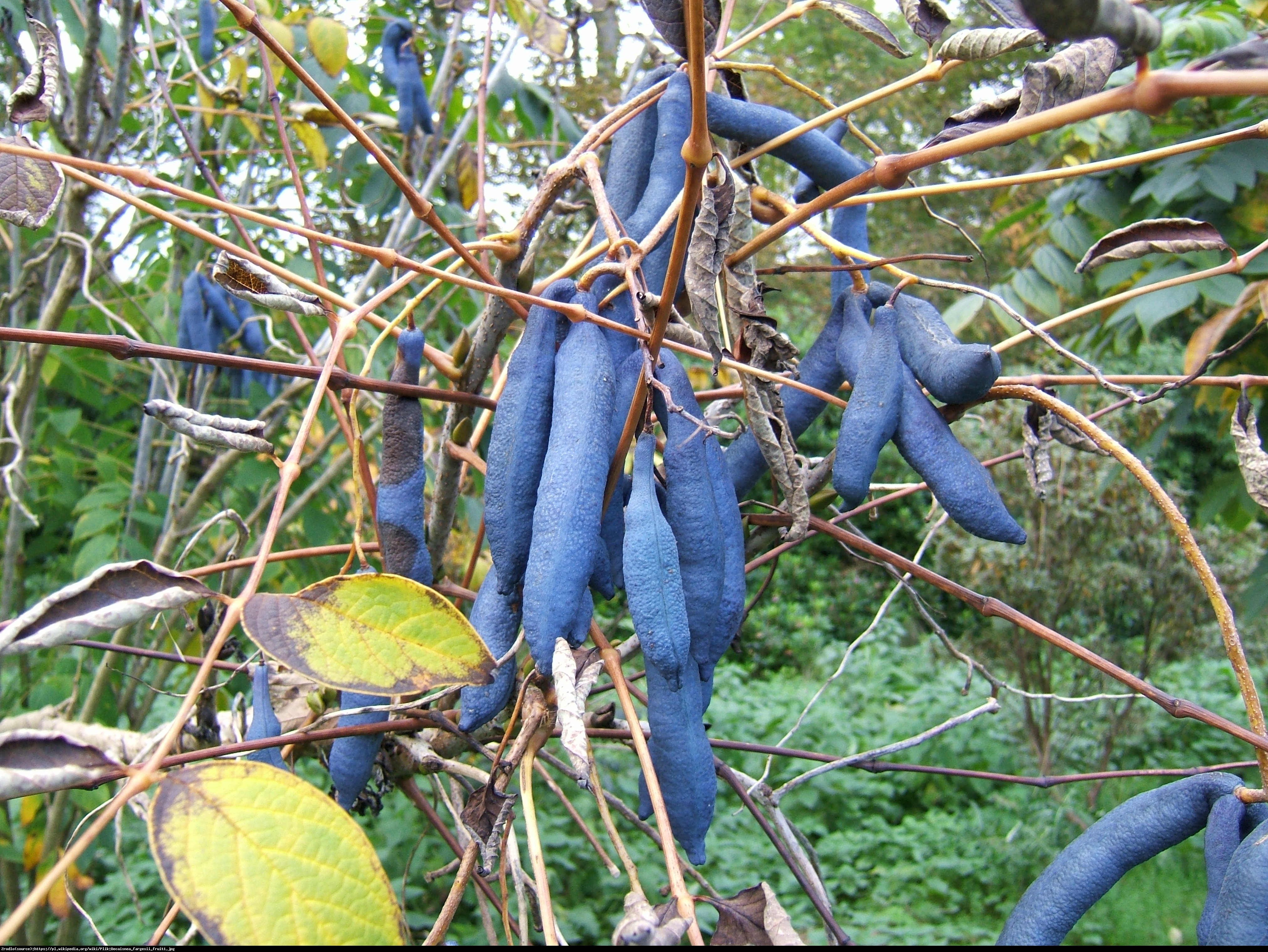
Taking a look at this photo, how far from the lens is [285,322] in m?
1.99

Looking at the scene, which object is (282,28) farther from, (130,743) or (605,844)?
(605,844)

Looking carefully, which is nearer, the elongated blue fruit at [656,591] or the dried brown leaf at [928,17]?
the elongated blue fruit at [656,591]

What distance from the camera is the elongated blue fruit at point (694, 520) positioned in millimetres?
558

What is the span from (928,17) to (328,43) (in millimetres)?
1124

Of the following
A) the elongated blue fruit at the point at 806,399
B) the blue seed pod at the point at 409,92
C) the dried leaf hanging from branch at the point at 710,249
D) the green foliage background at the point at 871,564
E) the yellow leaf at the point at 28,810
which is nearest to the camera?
the dried leaf hanging from branch at the point at 710,249

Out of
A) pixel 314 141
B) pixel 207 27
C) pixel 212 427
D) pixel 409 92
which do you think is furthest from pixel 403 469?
pixel 207 27

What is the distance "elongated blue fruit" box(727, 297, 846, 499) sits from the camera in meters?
0.70

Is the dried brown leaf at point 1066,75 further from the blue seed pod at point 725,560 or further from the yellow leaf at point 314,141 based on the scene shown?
the yellow leaf at point 314,141

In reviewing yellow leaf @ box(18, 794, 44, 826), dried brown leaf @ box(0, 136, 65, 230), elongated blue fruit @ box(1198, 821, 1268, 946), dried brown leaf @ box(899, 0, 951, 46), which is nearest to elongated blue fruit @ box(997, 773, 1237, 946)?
elongated blue fruit @ box(1198, 821, 1268, 946)

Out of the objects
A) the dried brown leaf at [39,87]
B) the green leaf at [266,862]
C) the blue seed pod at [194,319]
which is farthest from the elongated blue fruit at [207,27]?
the green leaf at [266,862]

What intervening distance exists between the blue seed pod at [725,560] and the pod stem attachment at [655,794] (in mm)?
54

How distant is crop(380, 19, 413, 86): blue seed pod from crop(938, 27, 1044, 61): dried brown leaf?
1137 millimetres

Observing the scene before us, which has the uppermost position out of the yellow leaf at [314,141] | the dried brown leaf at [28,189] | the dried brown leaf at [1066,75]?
the yellow leaf at [314,141]

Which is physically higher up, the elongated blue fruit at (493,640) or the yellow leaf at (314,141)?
the yellow leaf at (314,141)
